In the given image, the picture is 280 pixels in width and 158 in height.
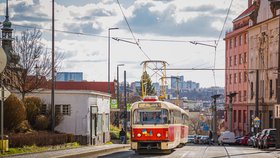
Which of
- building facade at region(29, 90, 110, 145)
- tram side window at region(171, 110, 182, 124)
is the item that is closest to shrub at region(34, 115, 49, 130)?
building facade at region(29, 90, 110, 145)

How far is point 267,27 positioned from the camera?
87562 mm

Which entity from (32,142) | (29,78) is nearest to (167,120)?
(32,142)

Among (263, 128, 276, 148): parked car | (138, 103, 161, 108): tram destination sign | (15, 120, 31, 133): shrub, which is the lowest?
(263, 128, 276, 148): parked car

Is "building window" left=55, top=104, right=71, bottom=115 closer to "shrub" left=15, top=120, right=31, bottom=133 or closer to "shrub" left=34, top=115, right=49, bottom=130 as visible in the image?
"shrub" left=34, top=115, right=49, bottom=130

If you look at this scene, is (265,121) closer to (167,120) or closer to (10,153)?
(167,120)

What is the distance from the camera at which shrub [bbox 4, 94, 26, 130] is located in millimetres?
38875

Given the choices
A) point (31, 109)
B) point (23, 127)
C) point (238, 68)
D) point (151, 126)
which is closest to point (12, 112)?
point (23, 127)

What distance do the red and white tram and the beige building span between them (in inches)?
1849

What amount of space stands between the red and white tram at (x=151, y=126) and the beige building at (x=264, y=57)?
1849 inches

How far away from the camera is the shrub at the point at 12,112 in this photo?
3888cm

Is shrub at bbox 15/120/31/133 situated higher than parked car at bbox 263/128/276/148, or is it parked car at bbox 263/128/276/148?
shrub at bbox 15/120/31/133

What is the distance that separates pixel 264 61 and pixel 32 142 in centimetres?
5543

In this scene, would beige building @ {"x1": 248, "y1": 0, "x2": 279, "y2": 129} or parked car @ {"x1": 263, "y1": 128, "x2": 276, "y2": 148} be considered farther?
beige building @ {"x1": 248, "y1": 0, "x2": 279, "y2": 129}

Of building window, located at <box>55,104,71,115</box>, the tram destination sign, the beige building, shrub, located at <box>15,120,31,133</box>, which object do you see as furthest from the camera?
the beige building
